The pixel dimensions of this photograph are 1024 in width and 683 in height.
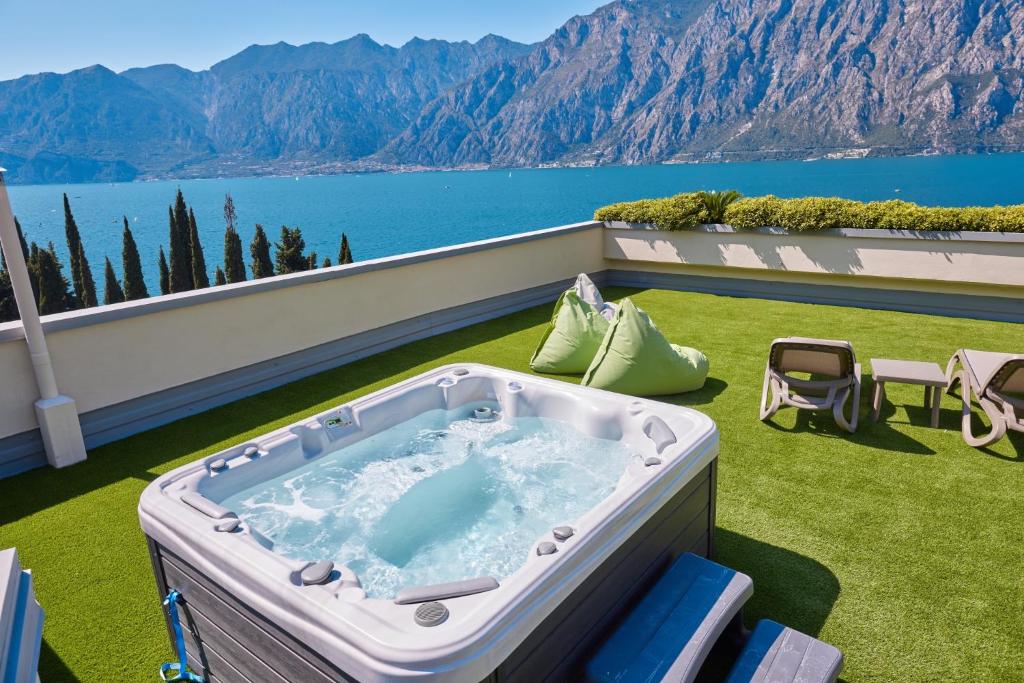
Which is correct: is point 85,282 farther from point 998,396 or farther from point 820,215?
point 998,396

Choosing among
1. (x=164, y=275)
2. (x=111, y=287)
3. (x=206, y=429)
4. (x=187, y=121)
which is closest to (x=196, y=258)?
(x=164, y=275)

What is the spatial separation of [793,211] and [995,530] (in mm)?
4867

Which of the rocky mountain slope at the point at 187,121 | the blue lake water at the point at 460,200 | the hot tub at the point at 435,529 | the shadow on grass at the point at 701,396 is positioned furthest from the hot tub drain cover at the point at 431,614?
the rocky mountain slope at the point at 187,121

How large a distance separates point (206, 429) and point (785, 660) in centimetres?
381

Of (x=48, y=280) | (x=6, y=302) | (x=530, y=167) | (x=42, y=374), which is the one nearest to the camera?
(x=42, y=374)

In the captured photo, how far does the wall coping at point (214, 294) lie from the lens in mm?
3893

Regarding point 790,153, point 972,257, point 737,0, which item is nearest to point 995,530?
point 972,257

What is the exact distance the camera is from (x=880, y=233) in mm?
6617

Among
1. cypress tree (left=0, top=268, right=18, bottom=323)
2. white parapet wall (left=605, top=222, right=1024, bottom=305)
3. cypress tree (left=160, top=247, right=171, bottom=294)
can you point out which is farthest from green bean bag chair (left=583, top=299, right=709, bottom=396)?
cypress tree (left=160, top=247, right=171, bottom=294)

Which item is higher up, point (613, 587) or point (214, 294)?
point (214, 294)

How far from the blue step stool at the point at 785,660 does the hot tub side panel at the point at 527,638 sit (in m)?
0.40

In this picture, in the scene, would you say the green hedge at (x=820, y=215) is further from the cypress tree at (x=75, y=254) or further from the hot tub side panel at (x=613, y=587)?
the cypress tree at (x=75, y=254)

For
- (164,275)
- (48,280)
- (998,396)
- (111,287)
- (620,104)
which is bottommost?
(111,287)

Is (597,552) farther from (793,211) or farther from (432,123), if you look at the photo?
(432,123)
